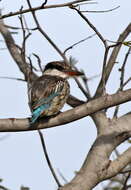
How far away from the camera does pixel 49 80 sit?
17.0ft

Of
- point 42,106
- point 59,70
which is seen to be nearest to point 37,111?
point 42,106

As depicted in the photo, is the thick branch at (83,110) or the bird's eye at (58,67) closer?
the thick branch at (83,110)

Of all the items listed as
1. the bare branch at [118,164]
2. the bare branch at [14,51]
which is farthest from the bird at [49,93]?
the bare branch at [118,164]

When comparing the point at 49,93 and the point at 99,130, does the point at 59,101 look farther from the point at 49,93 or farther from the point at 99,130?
the point at 99,130

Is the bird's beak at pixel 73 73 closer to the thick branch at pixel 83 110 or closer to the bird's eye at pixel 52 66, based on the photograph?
the bird's eye at pixel 52 66

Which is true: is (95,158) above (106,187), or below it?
above

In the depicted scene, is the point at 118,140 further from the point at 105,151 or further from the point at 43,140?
the point at 43,140

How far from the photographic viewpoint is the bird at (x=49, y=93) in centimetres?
463

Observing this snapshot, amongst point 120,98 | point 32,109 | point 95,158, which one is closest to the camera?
point 120,98

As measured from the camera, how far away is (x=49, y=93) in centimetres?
493

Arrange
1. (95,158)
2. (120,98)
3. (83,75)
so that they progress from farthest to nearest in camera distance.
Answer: (83,75) → (95,158) → (120,98)

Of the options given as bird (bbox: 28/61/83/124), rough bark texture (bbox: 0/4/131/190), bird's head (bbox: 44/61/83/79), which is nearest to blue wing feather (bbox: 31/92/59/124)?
bird (bbox: 28/61/83/124)

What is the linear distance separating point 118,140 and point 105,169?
11.9 inches

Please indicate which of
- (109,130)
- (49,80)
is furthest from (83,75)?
(109,130)
